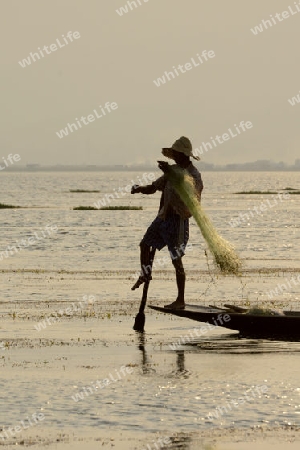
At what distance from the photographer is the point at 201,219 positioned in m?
15.5

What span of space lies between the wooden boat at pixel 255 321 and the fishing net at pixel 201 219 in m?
0.64

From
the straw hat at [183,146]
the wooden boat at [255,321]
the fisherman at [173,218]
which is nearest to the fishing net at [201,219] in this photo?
the fisherman at [173,218]

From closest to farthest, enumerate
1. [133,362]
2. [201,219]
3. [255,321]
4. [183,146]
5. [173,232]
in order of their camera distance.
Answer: [133,362] < [255,321] < [201,219] < [183,146] < [173,232]

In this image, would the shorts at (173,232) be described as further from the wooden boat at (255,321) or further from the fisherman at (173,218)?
the wooden boat at (255,321)

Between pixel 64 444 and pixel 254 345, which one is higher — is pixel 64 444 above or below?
above

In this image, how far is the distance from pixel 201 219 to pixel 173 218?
0.53m

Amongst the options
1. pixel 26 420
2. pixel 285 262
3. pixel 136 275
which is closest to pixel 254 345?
pixel 26 420

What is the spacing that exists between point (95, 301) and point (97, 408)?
10367 millimetres

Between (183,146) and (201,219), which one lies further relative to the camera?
(183,146)

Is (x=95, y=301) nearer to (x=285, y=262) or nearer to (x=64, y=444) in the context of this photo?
(x=64, y=444)

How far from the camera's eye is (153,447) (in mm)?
9117

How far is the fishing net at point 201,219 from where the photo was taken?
15.5 meters

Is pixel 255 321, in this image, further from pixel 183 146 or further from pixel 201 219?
pixel 183 146

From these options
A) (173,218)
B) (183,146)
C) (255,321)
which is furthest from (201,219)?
(255,321)
